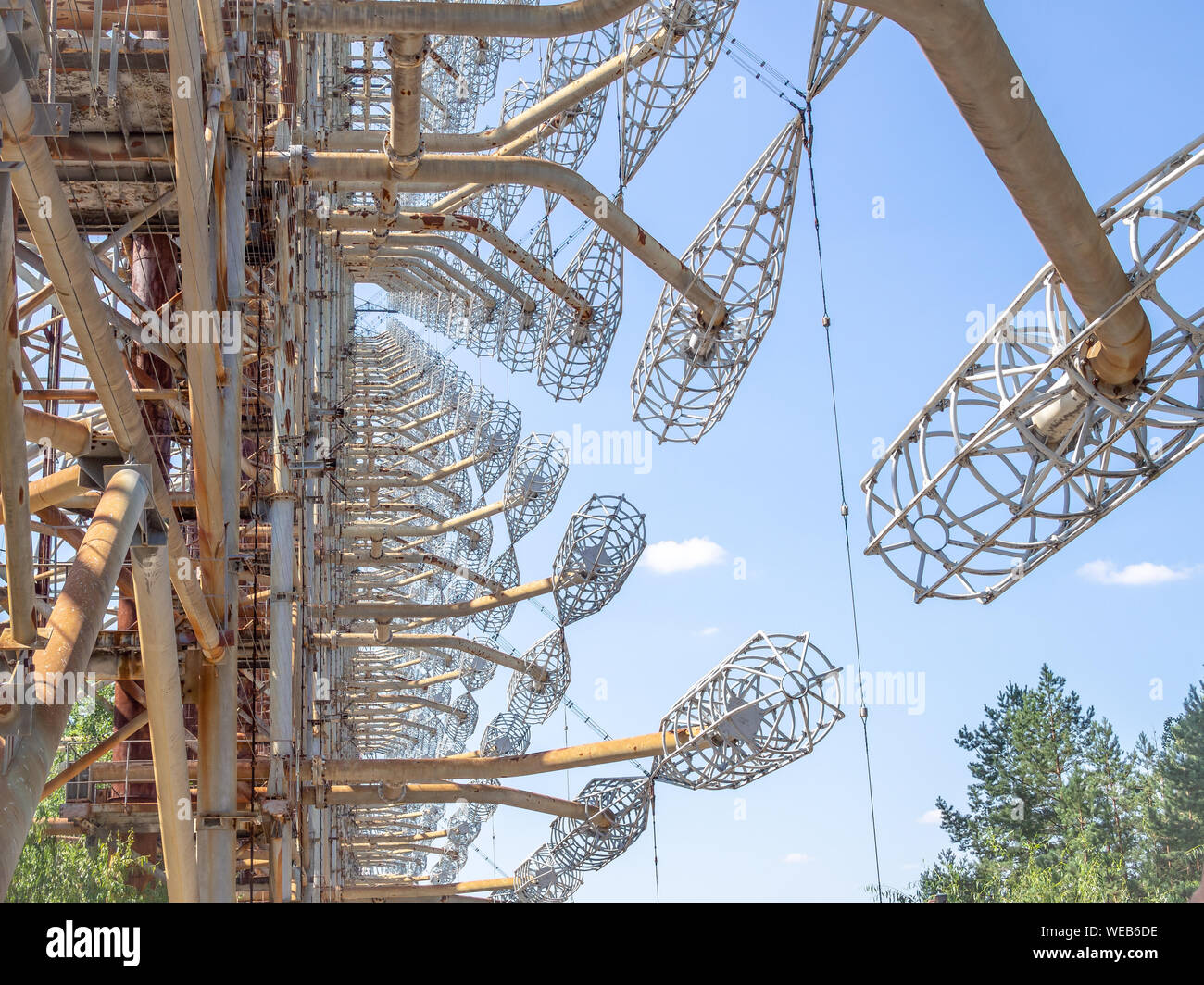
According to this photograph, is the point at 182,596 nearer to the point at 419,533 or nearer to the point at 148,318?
the point at 148,318

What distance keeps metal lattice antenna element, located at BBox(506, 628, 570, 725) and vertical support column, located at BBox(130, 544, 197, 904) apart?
1467cm

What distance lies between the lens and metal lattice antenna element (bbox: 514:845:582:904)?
23578 millimetres

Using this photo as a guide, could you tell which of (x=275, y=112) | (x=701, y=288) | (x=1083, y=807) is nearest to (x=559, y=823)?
(x=701, y=288)

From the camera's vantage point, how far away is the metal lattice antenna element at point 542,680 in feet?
92.3

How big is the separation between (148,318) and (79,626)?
15.2 ft

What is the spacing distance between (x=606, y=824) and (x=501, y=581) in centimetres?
1214

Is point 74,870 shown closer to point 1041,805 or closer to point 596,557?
point 596,557

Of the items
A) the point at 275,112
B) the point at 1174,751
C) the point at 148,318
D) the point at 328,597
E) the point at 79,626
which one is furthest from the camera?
the point at 1174,751

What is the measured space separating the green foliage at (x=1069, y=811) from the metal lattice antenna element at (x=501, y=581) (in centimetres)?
1625

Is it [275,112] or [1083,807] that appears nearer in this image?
[275,112]

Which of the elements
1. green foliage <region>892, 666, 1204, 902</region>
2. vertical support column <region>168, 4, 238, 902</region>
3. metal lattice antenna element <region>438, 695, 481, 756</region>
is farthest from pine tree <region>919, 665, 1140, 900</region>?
vertical support column <region>168, 4, 238, 902</region>

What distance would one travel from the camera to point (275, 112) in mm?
19328

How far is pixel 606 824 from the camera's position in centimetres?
2020

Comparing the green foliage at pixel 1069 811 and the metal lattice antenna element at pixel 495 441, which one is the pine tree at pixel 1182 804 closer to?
the green foliage at pixel 1069 811
